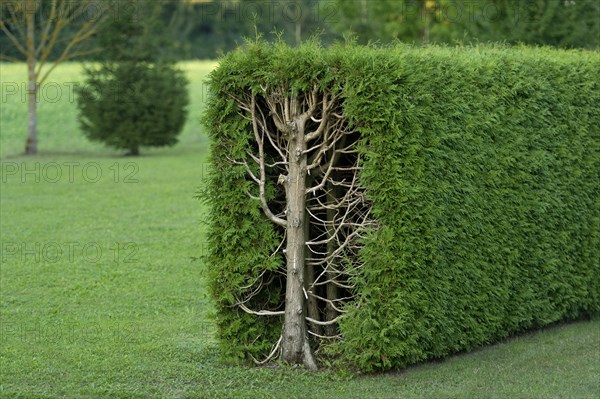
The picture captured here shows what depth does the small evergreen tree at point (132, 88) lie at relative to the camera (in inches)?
1125

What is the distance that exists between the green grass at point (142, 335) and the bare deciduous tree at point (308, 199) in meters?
0.57

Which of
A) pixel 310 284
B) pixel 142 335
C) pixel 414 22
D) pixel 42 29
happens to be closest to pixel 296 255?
pixel 310 284

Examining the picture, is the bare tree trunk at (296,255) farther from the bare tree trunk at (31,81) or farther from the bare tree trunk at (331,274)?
the bare tree trunk at (31,81)

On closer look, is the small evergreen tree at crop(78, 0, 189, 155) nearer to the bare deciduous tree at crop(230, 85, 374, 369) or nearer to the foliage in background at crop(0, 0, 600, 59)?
the foliage in background at crop(0, 0, 600, 59)

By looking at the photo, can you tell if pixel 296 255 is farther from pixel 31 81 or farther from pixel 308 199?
pixel 31 81

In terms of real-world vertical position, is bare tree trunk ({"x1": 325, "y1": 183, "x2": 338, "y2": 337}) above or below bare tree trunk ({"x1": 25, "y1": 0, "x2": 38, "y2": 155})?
below

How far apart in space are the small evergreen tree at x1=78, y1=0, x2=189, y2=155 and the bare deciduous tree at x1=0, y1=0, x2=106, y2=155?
816 millimetres

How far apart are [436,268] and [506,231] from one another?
1.37 metres

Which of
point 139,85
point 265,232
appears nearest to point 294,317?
point 265,232

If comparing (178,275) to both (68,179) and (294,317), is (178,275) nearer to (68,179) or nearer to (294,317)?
(294,317)

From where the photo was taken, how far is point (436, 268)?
7559 millimetres

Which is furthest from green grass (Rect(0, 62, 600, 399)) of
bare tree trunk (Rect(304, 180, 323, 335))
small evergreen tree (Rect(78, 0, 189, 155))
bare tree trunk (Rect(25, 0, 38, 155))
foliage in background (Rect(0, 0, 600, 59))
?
small evergreen tree (Rect(78, 0, 189, 155))

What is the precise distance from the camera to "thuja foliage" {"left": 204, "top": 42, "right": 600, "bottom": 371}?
720cm

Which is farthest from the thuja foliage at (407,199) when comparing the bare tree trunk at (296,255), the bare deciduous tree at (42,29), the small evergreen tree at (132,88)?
the small evergreen tree at (132,88)
